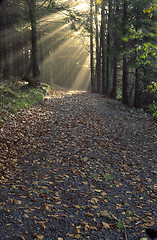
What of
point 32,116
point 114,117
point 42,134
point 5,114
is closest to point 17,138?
point 42,134

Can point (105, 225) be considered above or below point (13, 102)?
below

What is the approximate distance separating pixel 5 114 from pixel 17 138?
1887 mm

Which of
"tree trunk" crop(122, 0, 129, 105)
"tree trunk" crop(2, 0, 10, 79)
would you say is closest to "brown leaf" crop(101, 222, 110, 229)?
"tree trunk" crop(122, 0, 129, 105)

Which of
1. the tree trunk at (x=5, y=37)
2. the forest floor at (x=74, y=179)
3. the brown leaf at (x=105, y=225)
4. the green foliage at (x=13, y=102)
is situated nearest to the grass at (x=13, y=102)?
the green foliage at (x=13, y=102)

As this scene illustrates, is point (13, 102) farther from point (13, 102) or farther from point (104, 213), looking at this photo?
point (104, 213)

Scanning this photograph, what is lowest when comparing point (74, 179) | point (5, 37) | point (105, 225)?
point (74, 179)

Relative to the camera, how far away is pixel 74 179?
6086 mm

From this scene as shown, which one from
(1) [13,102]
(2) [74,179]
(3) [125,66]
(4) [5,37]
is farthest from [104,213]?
(4) [5,37]

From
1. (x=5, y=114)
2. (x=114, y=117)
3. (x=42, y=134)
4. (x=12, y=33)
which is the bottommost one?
(x=114, y=117)

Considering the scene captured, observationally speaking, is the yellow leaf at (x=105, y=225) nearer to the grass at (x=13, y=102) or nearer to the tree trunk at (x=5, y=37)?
the grass at (x=13, y=102)

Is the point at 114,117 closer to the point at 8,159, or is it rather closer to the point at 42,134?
the point at 42,134

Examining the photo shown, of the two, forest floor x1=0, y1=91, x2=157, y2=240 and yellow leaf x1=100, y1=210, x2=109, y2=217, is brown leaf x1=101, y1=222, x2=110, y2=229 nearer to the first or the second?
forest floor x1=0, y1=91, x2=157, y2=240

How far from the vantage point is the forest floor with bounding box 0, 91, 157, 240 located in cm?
425

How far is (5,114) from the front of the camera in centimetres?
938
